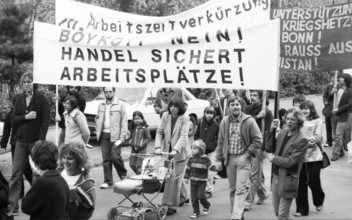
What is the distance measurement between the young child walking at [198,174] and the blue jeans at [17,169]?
2427 mm

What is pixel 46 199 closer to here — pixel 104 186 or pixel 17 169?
pixel 17 169

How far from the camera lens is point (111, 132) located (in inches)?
428

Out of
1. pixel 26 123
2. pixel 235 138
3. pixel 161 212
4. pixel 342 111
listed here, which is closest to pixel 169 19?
pixel 235 138

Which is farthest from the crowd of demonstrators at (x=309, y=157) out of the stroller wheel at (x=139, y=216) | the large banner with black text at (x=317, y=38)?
the stroller wheel at (x=139, y=216)

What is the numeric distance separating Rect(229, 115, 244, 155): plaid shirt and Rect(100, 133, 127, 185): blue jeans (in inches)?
122

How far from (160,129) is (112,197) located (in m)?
1.75

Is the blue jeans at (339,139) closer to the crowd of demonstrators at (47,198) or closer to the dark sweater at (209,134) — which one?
the dark sweater at (209,134)

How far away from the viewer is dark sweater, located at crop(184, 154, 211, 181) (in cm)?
884

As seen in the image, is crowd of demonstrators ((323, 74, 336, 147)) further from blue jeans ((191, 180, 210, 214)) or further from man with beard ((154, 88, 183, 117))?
blue jeans ((191, 180, 210, 214))

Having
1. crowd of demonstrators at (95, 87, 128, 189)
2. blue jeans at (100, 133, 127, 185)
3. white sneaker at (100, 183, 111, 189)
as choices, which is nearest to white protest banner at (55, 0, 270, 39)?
crowd of demonstrators at (95, 87, 128, 189)

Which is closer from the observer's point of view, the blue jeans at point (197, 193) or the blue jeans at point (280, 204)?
the blue jeans at point (280, 204)

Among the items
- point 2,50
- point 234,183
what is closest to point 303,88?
point 2,50

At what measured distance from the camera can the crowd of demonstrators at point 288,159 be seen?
7.57 m

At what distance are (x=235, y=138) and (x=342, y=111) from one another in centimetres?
607
